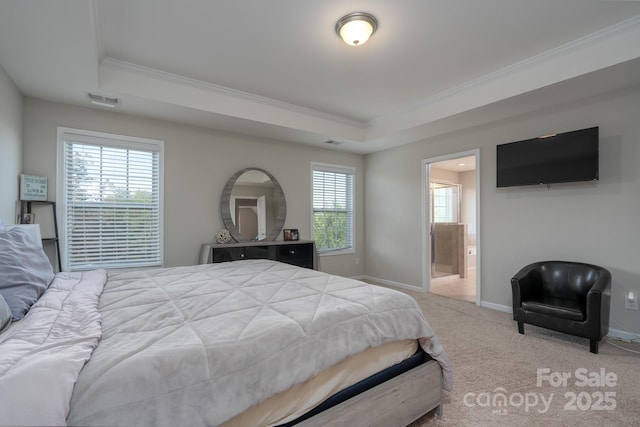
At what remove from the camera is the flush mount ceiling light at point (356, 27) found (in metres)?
2.25

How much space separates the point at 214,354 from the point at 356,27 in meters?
2.38

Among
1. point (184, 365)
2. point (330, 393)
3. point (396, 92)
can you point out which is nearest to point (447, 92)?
point (396, 92)

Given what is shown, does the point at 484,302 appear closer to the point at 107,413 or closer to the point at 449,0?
the point at 449,0

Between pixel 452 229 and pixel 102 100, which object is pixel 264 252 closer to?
pixel 102 100

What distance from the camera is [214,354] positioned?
42.0 inches

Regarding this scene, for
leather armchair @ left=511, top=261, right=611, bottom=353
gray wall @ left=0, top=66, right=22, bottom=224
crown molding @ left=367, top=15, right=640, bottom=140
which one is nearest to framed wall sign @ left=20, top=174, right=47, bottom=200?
gray wall @ left=0, top=66, right=22, bottom=224

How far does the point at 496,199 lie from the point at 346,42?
278 centimetres

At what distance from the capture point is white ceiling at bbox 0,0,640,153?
84.8 inches

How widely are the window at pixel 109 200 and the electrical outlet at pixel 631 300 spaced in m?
4.97

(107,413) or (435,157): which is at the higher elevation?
(435,157)

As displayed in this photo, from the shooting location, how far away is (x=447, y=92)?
11.6 ft

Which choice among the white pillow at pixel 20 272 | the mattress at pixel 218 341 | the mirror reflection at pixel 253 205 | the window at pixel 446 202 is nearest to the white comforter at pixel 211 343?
the mattress at pixel 218 341

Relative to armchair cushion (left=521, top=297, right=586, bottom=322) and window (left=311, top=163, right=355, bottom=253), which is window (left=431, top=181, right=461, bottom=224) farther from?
armchair cushion (left=521, top=297, right=586, bottom=322)

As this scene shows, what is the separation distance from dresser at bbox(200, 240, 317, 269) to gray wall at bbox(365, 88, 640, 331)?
5.34ft
